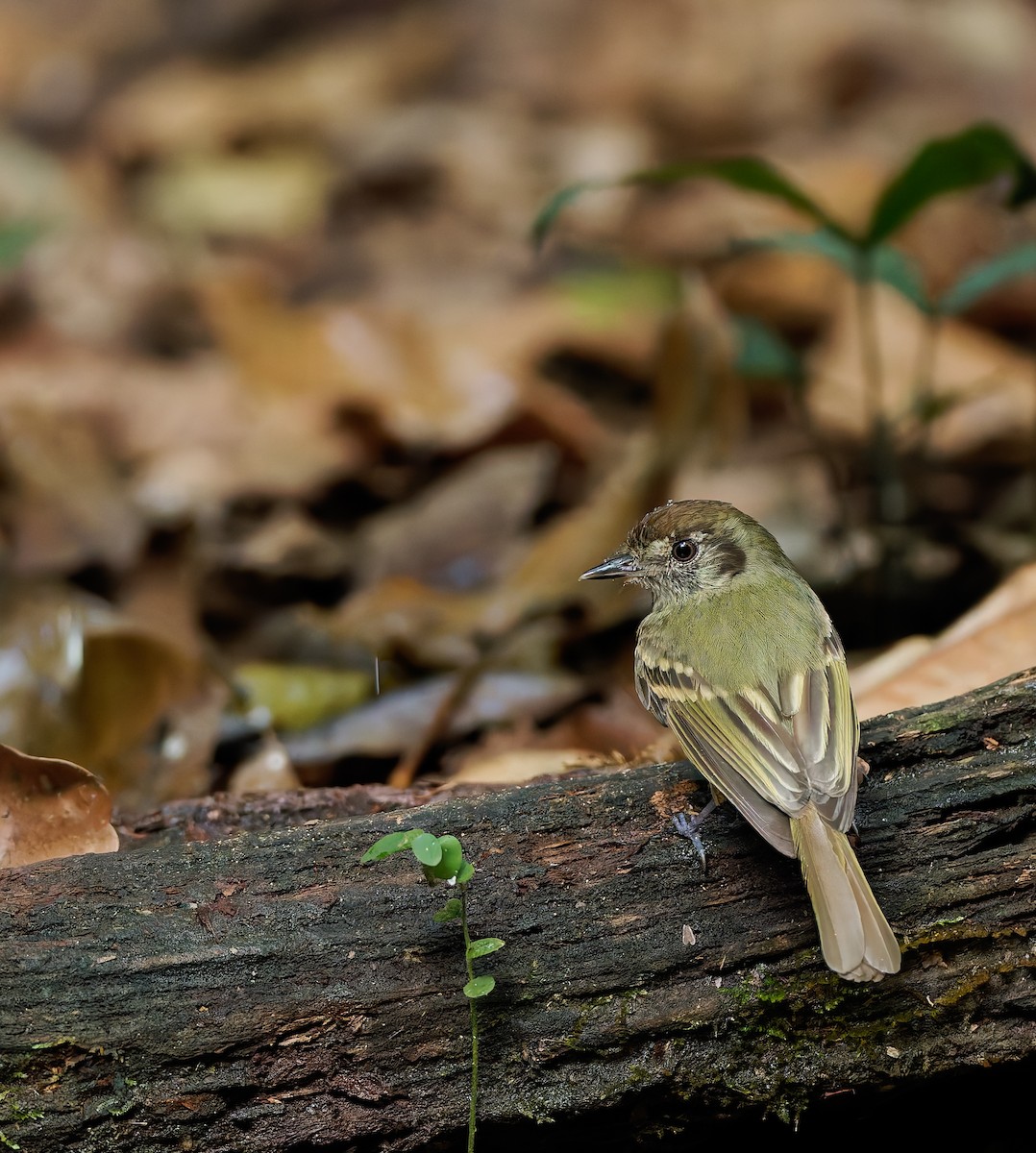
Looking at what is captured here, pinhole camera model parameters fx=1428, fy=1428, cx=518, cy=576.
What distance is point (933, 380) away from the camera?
632 centimetres

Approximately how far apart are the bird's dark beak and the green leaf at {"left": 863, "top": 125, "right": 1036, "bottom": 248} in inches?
51.0

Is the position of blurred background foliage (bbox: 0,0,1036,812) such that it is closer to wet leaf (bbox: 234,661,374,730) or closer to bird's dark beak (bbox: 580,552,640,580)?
wet leaf (bbox: 234,661,374,730)

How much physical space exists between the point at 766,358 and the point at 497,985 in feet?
9.21

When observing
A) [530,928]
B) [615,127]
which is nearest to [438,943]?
[530,928]

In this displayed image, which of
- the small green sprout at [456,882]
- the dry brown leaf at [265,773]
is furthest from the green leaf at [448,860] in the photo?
the dry brown leaf at [265,773]

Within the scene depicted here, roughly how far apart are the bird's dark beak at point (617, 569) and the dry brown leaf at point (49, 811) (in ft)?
5.13

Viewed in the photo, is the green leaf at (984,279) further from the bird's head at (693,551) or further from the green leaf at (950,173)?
the bird's head at (693,551)

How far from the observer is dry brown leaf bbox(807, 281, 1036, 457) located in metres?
5.91

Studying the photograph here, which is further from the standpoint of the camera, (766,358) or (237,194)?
(237,194)

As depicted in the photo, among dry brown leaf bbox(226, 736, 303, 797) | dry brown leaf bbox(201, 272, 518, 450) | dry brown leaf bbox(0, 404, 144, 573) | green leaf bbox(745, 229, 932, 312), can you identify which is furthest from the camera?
dry brown leaf bbox(201, 272, 518, 450)

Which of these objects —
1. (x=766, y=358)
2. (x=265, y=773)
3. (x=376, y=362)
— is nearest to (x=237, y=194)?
(x=376, y=362)

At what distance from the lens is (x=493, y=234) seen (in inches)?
367

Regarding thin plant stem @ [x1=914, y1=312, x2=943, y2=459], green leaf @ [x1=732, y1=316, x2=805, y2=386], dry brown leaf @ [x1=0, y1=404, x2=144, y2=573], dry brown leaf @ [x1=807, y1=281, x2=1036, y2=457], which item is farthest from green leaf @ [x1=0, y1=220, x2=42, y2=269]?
thin plant stem @ [x1=914, y1=312, x2=943, y2=459]

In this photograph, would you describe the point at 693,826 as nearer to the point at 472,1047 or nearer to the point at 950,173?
the point at 472,1047
